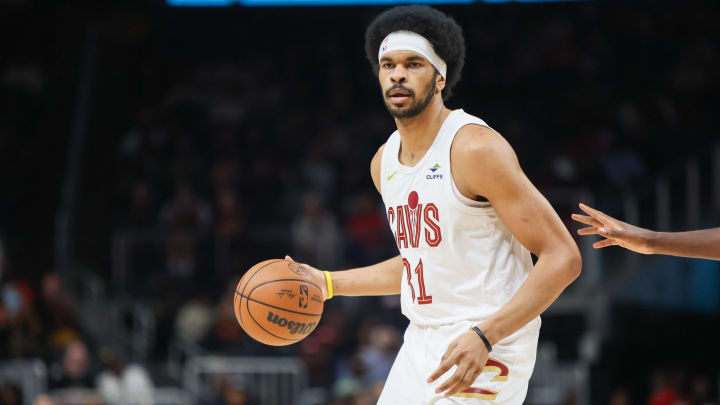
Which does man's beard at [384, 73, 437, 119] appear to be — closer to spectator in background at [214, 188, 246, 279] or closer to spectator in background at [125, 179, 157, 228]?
spectator in background at [214, 188, 246, 279]

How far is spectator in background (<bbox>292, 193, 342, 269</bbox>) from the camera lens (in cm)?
1109

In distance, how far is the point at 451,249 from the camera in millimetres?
3973

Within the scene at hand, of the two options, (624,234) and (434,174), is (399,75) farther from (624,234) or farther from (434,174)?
(624,234)

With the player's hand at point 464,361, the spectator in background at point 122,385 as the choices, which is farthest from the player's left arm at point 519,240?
the spectator in background at point 122,385

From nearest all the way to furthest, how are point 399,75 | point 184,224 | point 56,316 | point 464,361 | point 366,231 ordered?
point 464,361 < point 399,75 < point 56,316 < point 366,231 < point 184,224

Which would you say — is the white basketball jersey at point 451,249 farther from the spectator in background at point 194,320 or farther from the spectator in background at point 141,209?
the spectator in background at point 141,209

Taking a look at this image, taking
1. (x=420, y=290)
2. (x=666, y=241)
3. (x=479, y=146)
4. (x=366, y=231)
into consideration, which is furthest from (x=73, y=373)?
(x=666, y=241)

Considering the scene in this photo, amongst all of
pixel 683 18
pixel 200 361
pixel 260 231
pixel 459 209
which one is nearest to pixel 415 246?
pixel 459 209

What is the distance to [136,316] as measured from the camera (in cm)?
1145

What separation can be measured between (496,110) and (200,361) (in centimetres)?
579

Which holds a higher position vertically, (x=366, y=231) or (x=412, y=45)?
(x=412, y=45)

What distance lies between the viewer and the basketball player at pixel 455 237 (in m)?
3.70

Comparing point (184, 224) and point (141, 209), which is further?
point (141, 209)

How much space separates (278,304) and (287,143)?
9.80 m
